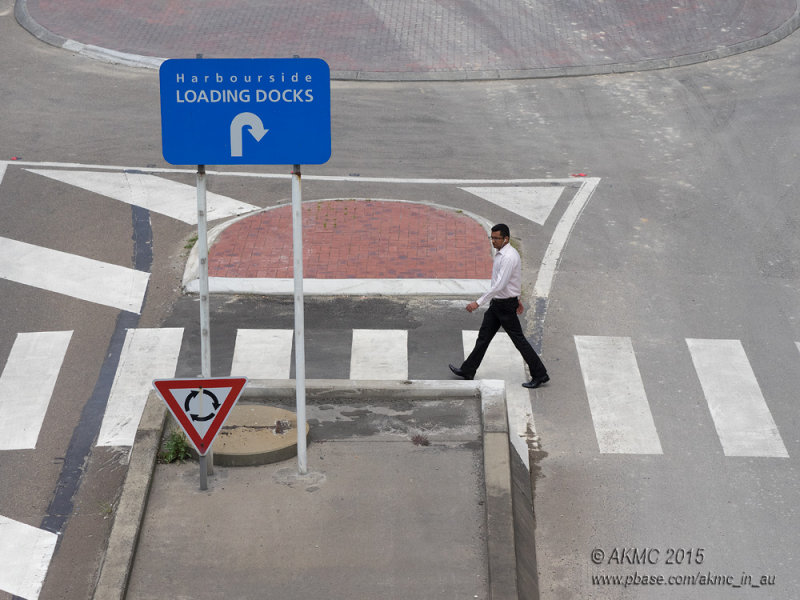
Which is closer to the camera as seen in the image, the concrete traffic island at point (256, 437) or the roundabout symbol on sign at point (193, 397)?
the roundabout symbol on sign at point (193, 397)

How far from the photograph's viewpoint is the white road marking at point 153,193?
1514 centimetres

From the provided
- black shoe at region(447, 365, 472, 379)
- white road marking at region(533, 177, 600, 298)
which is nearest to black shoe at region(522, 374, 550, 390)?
black shoe at region(447, 365, 472, 379)

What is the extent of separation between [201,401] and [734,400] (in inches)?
210

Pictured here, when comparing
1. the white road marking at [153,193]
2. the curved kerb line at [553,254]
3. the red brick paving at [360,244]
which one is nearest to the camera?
the curved kerb line at [553,254]

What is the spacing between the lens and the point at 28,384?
1103 centimetres

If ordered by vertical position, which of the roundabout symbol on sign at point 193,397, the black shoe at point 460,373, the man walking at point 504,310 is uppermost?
the man walking at point 504,310

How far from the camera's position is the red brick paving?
1339 centimetres

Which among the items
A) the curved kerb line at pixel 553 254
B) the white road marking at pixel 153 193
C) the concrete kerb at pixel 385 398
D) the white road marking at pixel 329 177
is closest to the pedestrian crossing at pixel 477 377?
the curved kerb line at pixel 553 254

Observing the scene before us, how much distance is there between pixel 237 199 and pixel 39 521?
7209 mm

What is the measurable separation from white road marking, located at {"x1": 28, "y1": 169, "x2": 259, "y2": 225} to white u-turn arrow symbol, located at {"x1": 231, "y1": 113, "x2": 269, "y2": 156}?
7060mm

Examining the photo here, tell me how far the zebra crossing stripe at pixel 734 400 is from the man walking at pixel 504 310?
161cm

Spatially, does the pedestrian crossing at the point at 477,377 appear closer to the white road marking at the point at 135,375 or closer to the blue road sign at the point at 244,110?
the white road marking at the point at 135,375

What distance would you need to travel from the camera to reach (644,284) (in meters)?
13.2

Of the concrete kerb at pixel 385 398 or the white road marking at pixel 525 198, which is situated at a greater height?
the white road marking at pixel 525 198
